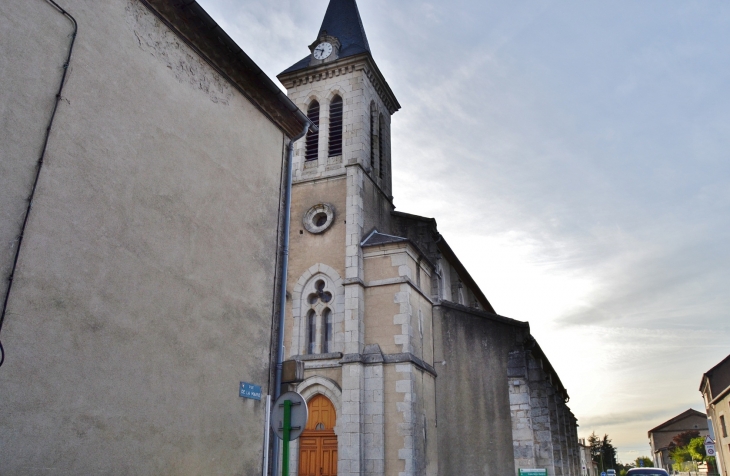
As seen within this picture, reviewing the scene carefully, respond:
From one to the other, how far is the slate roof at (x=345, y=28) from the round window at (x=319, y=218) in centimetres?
562

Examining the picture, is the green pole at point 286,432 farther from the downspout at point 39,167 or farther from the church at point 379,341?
the church at point 379,341

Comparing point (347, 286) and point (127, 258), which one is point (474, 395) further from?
point (127, 258)

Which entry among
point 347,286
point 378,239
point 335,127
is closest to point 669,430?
point 378,239

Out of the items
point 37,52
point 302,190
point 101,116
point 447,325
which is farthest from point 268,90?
point 447,325

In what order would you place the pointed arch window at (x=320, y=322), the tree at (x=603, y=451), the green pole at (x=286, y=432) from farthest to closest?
the tree at (x=603, y=451) → the pointed arch window at (x=320, y=322) → the green pole at (x=286, y=432)

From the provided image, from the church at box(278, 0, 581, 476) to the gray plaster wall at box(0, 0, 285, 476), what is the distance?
6.66 metres

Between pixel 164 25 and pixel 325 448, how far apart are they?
1149cm

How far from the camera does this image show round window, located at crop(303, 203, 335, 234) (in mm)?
16984

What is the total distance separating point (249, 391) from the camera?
7.37 meters

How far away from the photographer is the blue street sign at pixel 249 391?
7234 millimetres

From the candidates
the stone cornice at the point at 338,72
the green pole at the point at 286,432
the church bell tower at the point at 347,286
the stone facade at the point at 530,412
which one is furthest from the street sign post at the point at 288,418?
the stone cornice at the point at 338,72

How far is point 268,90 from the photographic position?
8.60m

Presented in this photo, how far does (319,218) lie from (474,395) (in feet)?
23.3

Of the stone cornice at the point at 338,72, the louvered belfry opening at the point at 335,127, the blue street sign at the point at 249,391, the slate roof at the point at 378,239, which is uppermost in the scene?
the stone cornice at the point at 338,72
